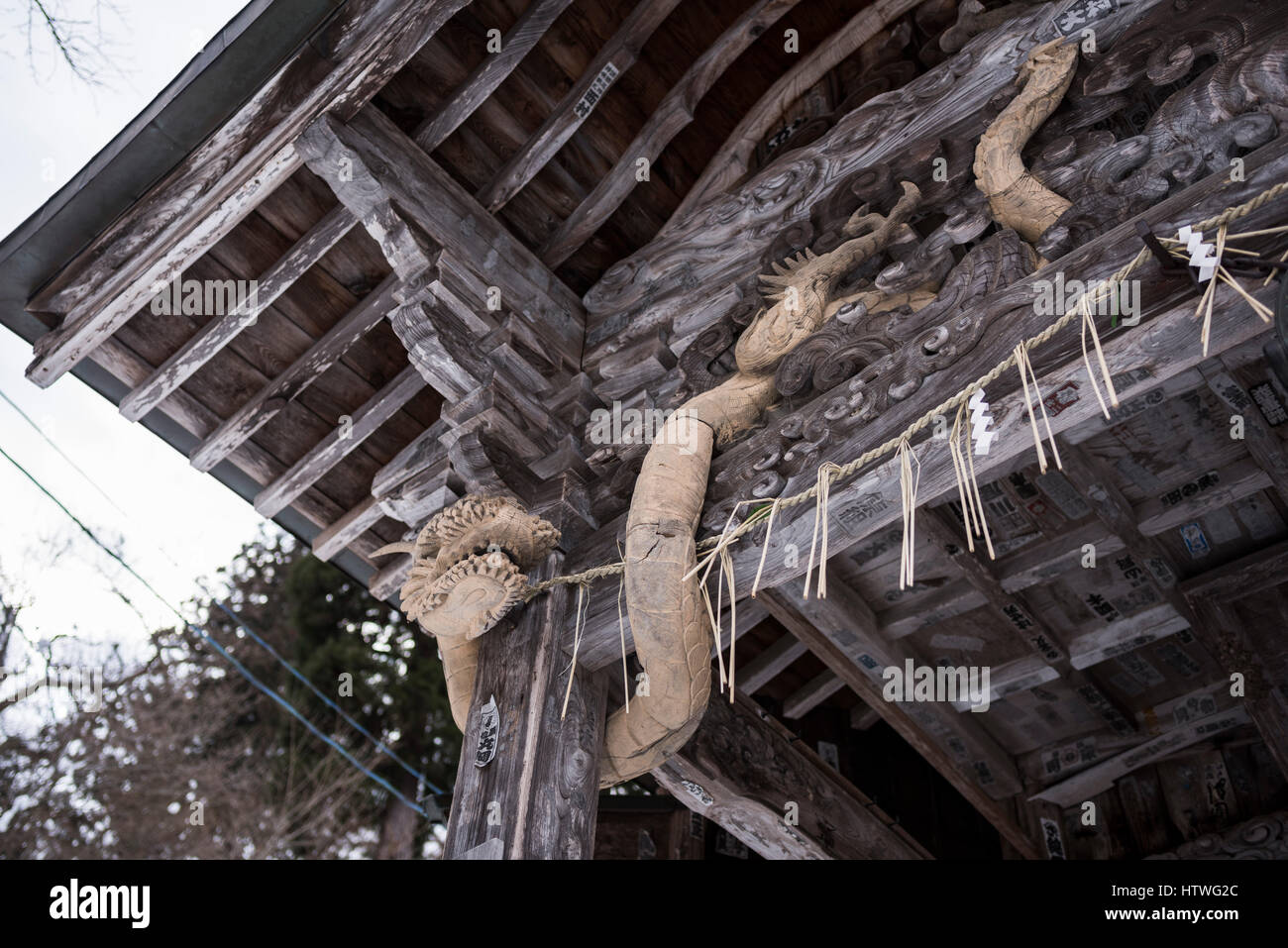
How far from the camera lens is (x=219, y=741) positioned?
39.1 feet

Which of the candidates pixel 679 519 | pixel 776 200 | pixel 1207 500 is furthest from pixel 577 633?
pixel 1207 500

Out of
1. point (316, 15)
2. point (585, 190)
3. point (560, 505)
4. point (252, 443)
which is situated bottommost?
point (560, 505)

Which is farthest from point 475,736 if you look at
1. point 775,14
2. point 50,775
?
point 50,775

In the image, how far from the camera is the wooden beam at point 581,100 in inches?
175

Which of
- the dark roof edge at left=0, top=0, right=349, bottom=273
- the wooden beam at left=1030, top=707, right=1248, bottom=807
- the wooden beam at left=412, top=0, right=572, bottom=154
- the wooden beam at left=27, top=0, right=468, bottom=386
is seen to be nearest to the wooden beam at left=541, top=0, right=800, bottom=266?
the wooden beam at left=412, top=0, right=572, bottom=154

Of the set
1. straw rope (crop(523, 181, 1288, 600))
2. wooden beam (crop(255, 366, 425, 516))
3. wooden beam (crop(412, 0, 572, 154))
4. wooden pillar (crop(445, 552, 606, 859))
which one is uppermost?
wooden beam (crop(412, 0, 572, 154))

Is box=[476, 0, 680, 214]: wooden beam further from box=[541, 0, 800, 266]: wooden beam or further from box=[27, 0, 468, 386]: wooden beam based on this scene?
box=[27, 0, 468, 386]: wooden beam

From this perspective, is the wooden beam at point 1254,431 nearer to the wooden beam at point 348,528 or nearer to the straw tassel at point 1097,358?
the straw tassel at point 1097,358

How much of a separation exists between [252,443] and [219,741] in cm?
831

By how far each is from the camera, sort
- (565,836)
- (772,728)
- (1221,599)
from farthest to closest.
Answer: (772,728), (1221,599), (565,836)

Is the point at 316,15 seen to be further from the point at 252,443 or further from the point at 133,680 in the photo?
the point at 133,680

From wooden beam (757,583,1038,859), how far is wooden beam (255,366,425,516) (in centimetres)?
169

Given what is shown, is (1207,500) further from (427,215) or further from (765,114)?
(427,215)

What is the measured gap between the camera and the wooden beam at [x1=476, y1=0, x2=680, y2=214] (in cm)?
443
